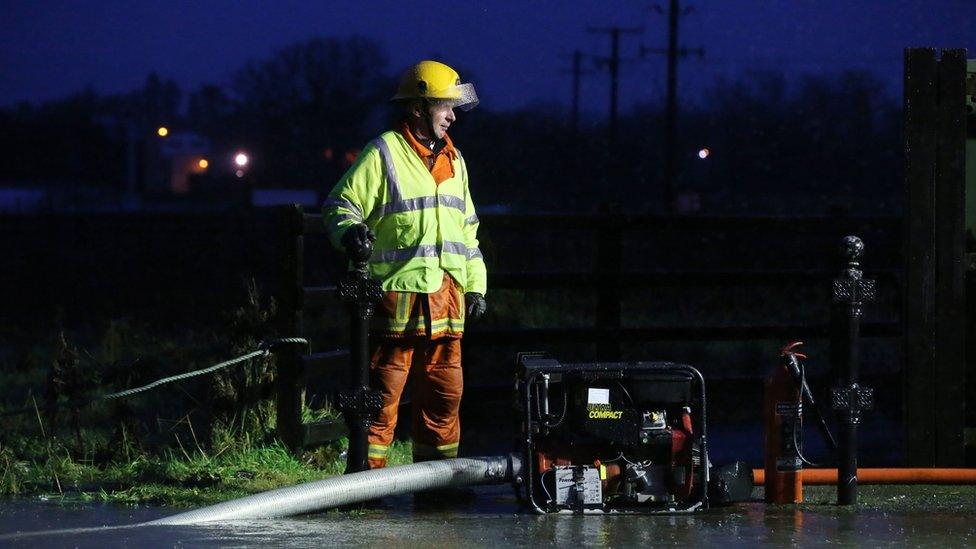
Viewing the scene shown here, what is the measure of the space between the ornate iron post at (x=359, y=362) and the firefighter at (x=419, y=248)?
0.58 feet

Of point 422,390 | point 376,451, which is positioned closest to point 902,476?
point 422,390

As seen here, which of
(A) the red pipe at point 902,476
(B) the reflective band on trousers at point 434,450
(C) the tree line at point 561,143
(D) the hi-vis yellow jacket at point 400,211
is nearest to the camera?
(D) the hi-vis yellow jacket at point 400,211

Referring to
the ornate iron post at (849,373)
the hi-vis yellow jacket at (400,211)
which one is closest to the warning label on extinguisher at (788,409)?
the ornate iron post at (849,373)

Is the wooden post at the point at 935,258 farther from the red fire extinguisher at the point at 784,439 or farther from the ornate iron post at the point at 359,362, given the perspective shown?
the ornate iron post at the point at 359,362

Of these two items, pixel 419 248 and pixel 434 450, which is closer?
pixel 419 248

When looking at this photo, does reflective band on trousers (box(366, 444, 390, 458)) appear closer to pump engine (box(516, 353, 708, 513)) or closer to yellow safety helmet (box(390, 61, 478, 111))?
pump engine (box(516, 353, 708, 513))

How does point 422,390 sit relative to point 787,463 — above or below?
above

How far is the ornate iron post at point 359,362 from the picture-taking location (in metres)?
6.21

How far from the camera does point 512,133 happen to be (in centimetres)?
7781

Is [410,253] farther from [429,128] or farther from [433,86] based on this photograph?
[433,86]

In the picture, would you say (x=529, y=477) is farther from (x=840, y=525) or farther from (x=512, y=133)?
(x=512, y=133)

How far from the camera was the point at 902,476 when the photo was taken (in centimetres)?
703

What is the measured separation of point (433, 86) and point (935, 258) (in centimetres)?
267

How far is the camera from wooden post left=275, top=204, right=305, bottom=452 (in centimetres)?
729
